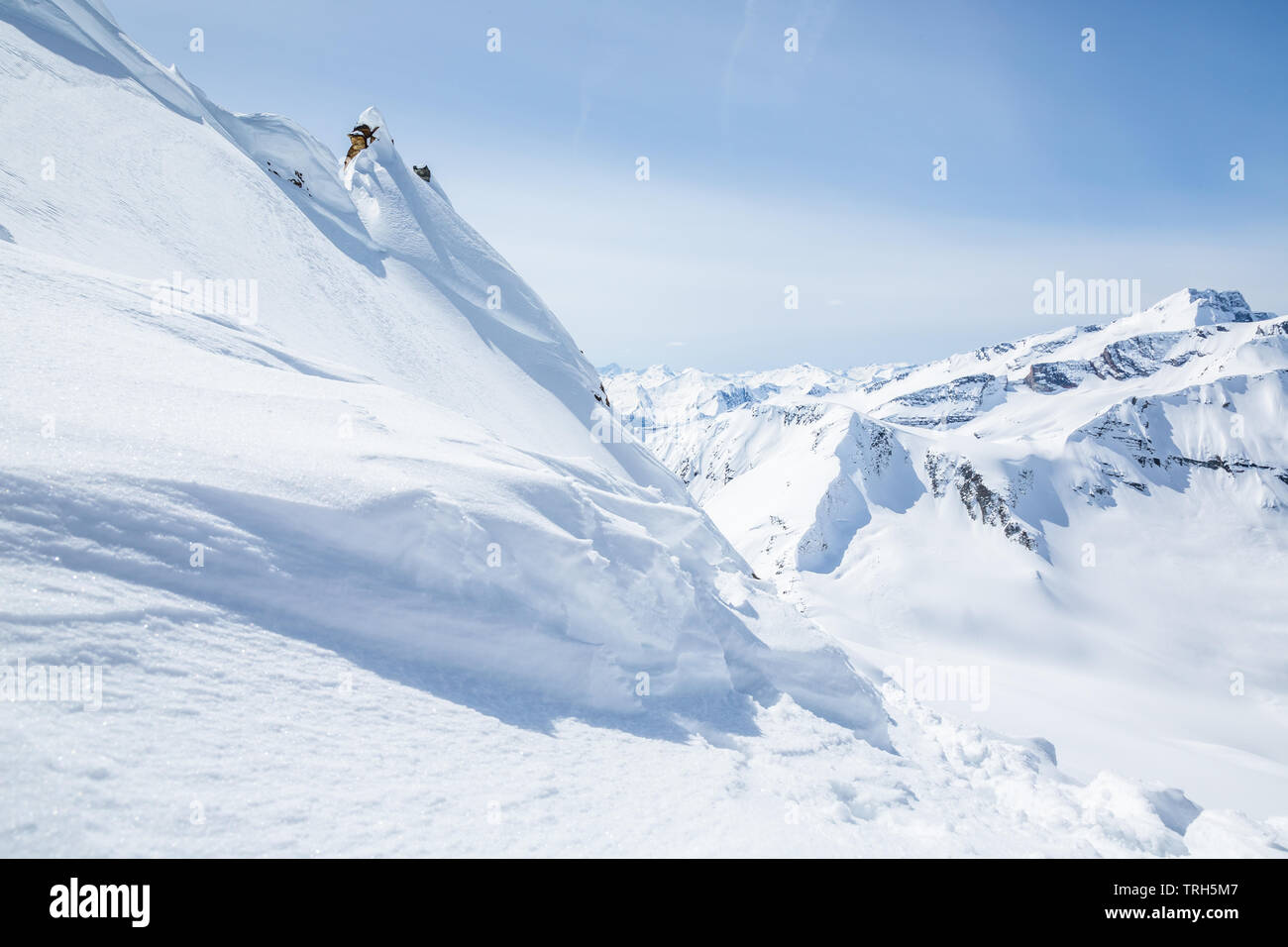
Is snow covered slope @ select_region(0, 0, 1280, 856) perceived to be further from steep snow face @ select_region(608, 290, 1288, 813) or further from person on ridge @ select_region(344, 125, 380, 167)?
steep snow face @ select_region(608, 290, 1288, 813)

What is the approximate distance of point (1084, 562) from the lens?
97875 mm

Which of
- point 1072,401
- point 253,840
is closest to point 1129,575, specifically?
point 1072,401

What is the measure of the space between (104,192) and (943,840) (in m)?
25.6

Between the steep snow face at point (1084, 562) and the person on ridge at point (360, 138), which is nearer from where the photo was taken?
the person on ridge at point (360, 138)

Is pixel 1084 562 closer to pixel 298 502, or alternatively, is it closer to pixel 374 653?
Result: pixel 374 653

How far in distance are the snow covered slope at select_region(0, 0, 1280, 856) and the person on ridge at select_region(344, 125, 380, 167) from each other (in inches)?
1081

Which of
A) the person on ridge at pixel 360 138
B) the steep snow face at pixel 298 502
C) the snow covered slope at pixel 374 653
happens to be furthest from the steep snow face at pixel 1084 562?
the person on ridge at pixel 360 138

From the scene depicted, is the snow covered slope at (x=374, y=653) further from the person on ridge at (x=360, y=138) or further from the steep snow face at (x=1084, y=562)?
the steep snow face at (x=1084, y=562)

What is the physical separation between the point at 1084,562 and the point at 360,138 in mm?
114448


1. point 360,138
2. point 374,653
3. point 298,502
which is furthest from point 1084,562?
point 298,502

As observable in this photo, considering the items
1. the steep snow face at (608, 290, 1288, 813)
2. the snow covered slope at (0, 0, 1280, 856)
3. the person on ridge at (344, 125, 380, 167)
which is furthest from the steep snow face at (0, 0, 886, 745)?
the steep snow face at (608, 290, 1288, 813)

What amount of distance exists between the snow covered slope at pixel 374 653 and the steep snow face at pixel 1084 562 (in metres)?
39.5

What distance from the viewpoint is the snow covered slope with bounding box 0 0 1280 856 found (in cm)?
430

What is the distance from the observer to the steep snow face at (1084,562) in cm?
5953
